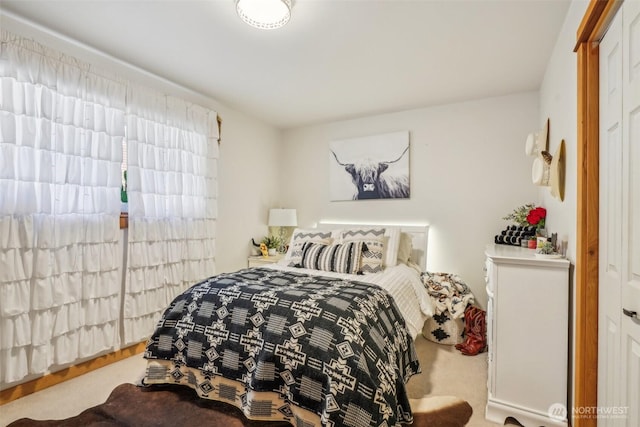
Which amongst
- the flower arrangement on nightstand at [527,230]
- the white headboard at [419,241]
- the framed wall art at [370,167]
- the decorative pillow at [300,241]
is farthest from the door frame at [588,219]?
the framed wall art at [370,167]

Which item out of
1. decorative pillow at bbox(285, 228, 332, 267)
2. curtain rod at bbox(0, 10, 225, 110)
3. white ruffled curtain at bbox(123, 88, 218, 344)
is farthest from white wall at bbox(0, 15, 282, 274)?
decorative pillow at bbox(285, 228, 332, 267)

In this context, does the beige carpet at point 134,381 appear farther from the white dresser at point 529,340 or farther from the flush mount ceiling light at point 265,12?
the flush mount ceiling light at point 265,12

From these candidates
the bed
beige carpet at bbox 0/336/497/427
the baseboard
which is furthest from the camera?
the baseboard

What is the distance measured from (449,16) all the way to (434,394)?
98.9 inches

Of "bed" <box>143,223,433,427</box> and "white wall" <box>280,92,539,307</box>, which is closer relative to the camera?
"bed" <box>143,223,433,427</box>

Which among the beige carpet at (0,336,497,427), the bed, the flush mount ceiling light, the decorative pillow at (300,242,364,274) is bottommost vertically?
the beige carpet at (0,336,497,427)

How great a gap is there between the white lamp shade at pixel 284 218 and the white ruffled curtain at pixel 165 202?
971mm

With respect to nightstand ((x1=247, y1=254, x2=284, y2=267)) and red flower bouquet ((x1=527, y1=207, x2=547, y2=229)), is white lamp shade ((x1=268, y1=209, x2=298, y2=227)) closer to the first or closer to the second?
nightstand ((x1=247, y1=254, x2=284, y2=267))

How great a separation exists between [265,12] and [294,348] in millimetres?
1960

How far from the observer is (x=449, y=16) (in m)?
1.92

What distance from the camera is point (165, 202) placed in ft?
9.46

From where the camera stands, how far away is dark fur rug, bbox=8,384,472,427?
171 centimetres

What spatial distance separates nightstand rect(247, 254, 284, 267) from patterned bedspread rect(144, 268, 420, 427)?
1608 mm

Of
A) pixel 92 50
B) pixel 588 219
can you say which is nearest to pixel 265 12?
pixel 92 50
